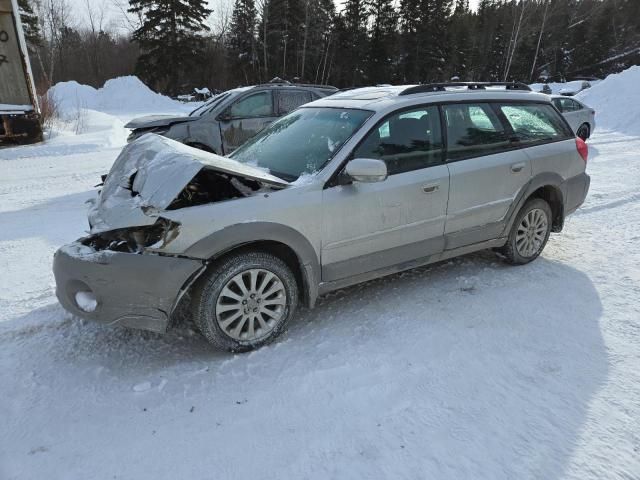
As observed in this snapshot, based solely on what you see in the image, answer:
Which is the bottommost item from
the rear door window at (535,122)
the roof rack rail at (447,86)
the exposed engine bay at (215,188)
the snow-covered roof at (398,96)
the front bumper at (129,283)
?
the front bumper at (129,283)

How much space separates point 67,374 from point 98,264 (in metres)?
0.79

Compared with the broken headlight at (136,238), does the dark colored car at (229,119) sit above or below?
above

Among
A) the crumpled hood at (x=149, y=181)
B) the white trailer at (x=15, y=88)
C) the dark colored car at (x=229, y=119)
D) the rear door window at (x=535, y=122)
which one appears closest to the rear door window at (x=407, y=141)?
the crumpled hood at (x=149, y=181)

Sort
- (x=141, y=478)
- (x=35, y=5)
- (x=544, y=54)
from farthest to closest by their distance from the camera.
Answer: (x=544, y=54) → (x=35, y=5) → (x=141, y=478)

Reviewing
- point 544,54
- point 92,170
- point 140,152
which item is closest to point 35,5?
point 92,170

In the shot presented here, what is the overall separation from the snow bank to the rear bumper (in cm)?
2732

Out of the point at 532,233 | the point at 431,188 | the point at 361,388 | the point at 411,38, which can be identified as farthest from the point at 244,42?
the point at 361,388

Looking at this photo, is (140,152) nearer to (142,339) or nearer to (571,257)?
(142,339)

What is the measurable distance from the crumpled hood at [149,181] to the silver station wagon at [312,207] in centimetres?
1

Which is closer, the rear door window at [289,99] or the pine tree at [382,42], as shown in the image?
the rear door window at [289,99]

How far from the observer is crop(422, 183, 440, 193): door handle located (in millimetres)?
3713

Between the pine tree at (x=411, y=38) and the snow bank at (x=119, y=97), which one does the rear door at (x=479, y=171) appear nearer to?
the snow bank at (x=119, y=97)

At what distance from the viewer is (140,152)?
11.9ft

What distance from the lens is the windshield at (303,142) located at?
354 cm
